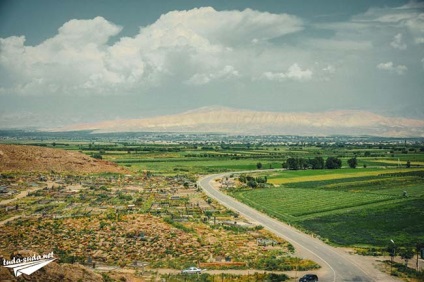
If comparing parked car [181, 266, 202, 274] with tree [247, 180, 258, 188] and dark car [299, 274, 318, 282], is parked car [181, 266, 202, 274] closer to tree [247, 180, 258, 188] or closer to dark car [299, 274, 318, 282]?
dark car [299, 274, 318, 282]

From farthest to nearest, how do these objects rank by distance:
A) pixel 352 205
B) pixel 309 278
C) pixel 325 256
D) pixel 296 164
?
pixel 296 164
pixel 352 205
pixel 325 256
pixel 309 278

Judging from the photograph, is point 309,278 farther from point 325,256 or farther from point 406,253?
point 406,253

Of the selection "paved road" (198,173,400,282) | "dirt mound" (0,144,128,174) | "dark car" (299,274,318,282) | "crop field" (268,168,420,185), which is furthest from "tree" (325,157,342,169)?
"dark car" (299,274,318,282)

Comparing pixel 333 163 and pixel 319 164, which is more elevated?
pixel 333 163

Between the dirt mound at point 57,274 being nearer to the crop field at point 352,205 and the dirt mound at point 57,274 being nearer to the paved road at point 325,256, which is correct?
the paved road at point 325,256

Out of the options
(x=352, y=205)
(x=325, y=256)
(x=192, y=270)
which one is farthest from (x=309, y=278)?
(x=352, y=205)

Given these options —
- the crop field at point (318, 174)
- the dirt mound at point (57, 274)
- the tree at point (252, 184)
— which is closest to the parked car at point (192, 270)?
the dirt mound at point (57, 274)

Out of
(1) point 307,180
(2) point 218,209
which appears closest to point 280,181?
(1) point 307,180
